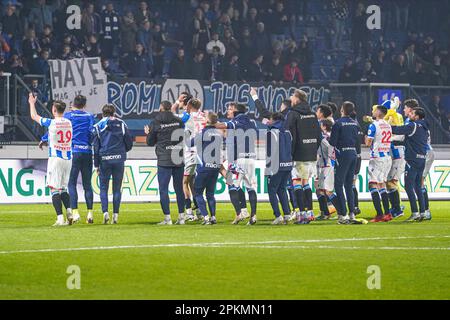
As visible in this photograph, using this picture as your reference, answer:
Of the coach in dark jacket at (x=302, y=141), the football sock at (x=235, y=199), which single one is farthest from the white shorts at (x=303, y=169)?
the football sock at (x=235, y=199)

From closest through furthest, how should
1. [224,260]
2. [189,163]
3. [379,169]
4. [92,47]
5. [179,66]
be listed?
[224,260]
[379,169]
[189,163]
[92,47]
[179,66]

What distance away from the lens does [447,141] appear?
3216cm

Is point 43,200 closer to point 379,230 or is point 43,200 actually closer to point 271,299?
point 379,230

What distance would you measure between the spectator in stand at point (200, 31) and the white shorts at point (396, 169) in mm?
11551

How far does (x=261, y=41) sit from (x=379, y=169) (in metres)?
12.7

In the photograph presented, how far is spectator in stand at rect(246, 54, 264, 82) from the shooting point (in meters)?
32.8

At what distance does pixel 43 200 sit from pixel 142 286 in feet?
47.9

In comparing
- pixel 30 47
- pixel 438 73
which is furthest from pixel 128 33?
pixel 438 73

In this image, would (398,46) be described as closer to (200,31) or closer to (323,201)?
(200,31)

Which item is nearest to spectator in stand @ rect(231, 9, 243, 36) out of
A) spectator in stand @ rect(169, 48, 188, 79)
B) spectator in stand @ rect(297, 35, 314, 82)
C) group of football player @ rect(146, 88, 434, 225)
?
spectator in stand @ rect(297, 35, 314, 82)

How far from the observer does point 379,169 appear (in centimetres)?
2227

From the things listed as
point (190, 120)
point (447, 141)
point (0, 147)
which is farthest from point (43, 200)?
point (447, 141)

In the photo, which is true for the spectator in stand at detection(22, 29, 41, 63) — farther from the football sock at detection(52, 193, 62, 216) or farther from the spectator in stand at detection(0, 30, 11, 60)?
the football sock at detection(52, 193, 62, 216)

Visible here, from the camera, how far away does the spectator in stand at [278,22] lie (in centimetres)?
3528
